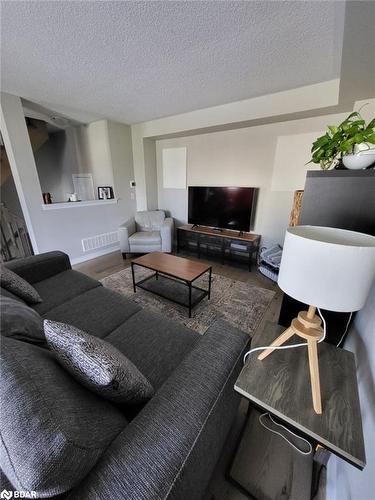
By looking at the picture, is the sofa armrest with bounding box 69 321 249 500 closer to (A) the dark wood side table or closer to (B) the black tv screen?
(A) the dark wood side table

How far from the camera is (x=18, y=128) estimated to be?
102 inches

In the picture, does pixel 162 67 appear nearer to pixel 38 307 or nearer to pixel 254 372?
pixel 38 307

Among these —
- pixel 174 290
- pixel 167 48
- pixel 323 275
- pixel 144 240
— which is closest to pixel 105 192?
pixel 144 240

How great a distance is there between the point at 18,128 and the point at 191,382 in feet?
11.6

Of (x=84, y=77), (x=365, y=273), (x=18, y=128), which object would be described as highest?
(x=84, y=77)

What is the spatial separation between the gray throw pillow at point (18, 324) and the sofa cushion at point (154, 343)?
39cm

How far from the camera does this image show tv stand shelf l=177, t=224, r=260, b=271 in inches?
125

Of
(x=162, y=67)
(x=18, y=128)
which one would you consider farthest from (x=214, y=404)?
(x=18, y=128)

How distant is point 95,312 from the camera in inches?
57.2

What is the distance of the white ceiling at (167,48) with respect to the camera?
4.28ft

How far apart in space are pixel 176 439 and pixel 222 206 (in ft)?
10.2

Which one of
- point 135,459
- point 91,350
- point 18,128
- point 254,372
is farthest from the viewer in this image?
point 18,128

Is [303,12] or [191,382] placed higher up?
[303,12]

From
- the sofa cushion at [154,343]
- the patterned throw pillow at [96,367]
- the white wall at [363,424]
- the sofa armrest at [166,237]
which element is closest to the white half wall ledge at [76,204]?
the sofa armrest at [166,237]
